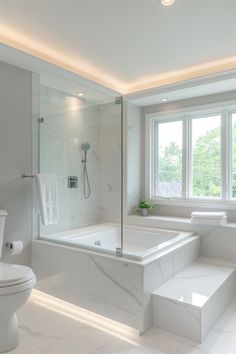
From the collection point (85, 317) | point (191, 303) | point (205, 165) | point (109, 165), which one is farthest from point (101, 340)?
point (205, 165)

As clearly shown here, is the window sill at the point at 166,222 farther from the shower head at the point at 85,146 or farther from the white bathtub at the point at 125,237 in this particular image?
the shower head at the point at 85,146

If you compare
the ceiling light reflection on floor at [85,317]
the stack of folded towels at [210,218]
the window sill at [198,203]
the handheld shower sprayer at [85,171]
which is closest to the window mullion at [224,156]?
the window sill at [198,203]

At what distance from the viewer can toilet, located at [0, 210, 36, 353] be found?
1.89 meters

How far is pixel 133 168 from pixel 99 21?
2200 mm

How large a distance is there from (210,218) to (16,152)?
2273mm

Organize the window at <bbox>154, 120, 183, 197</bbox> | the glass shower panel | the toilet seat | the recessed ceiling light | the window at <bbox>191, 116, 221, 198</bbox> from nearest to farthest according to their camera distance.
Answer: the toilet seat → the recessed ceiling light → the glass shower panel → the window at <bbox>191, 116, 221, 198</bbox> → the window at <bbox>154, 120, 183, 197</bbox>

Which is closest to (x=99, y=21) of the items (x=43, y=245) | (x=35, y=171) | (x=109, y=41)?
(x=109, y=41)

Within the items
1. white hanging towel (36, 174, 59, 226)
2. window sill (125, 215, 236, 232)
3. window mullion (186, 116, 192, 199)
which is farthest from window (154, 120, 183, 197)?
white hanging towel (36, 174, 59, 226)

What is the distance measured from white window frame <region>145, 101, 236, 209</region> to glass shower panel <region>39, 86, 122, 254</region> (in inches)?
34.2

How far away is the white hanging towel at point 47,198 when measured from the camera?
2820 mm

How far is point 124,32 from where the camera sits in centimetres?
246

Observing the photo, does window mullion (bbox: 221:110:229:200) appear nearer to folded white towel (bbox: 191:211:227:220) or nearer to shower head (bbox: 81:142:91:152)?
folded white towel (bbox: 191:211:227:220)

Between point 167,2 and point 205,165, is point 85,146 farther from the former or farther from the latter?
point 167,2

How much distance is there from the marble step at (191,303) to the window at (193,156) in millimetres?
1307
